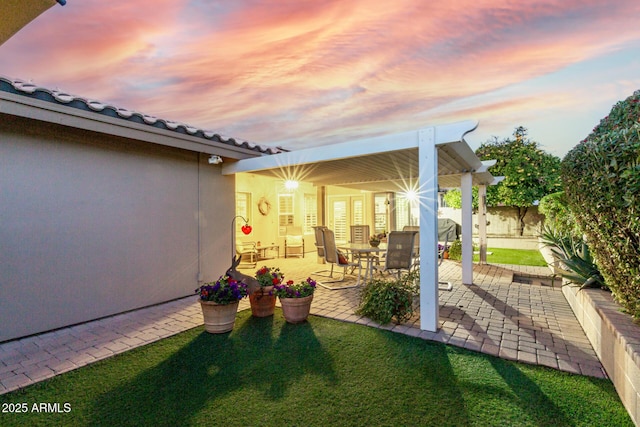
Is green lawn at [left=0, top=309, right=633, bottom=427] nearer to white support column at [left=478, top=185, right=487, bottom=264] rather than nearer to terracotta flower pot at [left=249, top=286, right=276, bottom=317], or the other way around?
terracotta flower pot at [left=249, top=286, right=276, bottom=317]

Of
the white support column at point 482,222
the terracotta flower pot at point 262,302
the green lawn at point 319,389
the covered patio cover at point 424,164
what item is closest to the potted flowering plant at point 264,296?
the terracotta flower pot at point 262,302

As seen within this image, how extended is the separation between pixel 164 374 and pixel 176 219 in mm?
3134

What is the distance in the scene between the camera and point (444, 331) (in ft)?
12.5

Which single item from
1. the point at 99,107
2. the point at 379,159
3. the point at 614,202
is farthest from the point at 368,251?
the point at 99,107

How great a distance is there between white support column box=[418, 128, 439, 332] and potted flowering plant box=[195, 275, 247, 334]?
2.31 meters

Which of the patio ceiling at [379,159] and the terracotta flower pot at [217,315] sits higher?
the patio ceiling at [379,159]

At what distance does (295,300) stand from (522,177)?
494 inches

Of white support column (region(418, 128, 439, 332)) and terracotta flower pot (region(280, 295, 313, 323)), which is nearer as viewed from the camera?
white support column (region(418, 128, 439, 332))

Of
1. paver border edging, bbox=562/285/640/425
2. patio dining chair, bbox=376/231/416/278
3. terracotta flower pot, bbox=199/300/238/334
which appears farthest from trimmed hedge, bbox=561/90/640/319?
terracotta flower pot, bbox=199/300/238/334

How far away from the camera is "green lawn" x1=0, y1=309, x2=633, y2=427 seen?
220 centimetres

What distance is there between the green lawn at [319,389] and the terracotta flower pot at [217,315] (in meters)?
0.32

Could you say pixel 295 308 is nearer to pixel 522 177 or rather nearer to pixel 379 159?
pixel 379 159

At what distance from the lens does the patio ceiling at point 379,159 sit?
156 inches

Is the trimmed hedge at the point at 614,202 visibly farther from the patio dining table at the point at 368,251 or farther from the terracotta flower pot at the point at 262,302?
the terracotta flower pot at the point at 262,302
